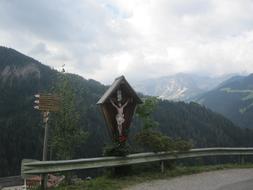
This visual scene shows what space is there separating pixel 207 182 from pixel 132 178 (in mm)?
2646

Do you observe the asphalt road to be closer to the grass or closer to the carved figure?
the grass

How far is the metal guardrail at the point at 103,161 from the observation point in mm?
12730

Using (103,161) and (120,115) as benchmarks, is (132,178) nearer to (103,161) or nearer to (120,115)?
(103,161)

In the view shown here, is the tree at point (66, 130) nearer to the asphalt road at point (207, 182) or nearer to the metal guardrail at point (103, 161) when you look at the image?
the metal guardrail at point (103, 161)

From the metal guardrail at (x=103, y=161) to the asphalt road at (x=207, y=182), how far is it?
1.30 metres

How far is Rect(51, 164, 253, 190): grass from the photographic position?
543 inches

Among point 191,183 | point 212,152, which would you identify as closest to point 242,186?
point 191,183

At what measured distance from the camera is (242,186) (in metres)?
13.8

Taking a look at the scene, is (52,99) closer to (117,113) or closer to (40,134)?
(117,113)

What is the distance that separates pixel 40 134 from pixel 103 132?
22949mm

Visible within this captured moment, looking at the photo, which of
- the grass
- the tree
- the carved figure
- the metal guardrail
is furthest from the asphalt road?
the tree

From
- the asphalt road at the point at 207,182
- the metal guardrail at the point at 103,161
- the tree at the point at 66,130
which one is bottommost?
the asphalt road at the point at 207,182

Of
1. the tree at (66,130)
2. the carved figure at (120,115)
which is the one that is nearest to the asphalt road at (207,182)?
the carved figure at (120,115)

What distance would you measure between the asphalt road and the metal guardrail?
1.30 m
